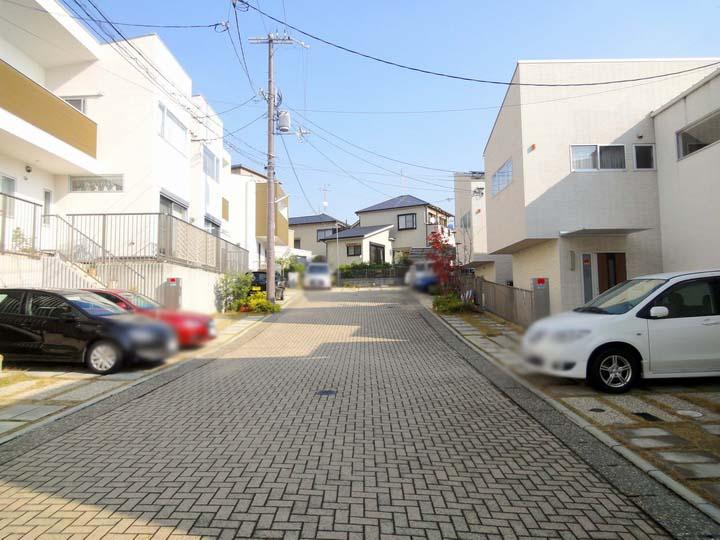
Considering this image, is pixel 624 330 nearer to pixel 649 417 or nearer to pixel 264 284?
pixel 264 284

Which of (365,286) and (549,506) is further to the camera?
(549,506)

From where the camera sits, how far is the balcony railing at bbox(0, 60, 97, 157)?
51.0ft

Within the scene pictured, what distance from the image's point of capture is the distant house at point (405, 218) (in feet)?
9.92

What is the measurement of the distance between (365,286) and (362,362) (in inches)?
480

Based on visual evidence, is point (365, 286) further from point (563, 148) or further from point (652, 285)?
point (563, 148)

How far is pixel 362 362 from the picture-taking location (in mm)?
14469

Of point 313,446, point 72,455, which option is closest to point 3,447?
point 72,455

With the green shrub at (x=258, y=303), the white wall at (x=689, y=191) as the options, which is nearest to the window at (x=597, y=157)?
the white wall at (x=689, y=191)

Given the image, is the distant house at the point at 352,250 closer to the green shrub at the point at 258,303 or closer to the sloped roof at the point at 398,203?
the sloped roof at the point at 398,203

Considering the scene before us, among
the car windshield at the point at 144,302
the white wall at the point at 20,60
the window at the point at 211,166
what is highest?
the white wall at the point at 20,60

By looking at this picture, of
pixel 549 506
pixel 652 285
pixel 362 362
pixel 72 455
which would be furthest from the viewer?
pixel 362 362

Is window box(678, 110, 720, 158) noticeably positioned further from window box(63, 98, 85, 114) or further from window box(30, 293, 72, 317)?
window box(63, 98, 85, 114)

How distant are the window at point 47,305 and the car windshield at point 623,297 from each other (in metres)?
2.05

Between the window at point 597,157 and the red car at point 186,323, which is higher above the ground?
the window at point 597,157
